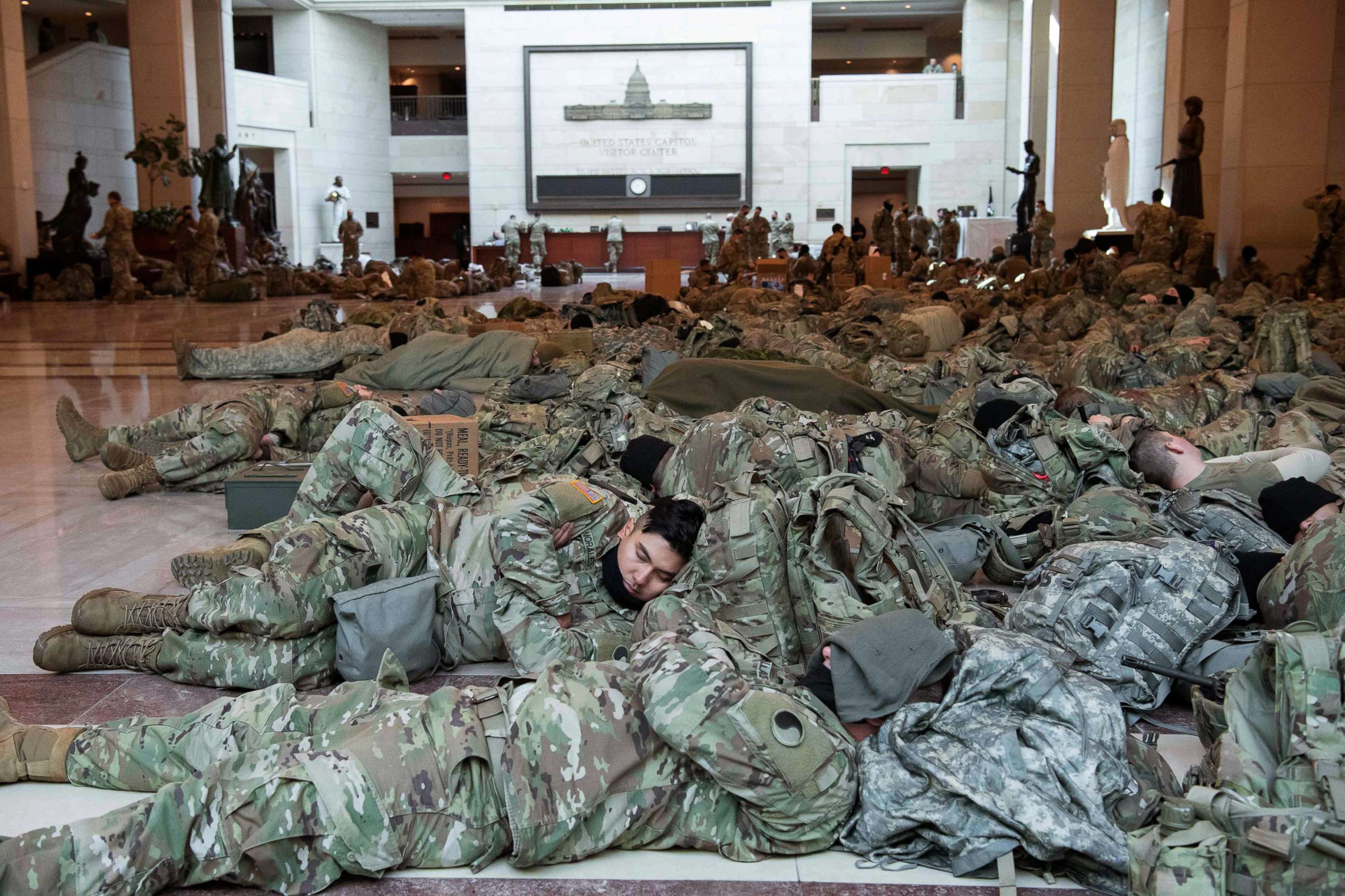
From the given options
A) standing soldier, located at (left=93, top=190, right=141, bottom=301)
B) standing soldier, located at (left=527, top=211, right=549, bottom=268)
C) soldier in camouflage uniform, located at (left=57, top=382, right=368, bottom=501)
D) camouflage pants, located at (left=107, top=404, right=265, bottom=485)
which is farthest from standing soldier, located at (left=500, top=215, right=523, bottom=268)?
camouflage pants, located at (left=107, top=404, right=265, bottom=485)

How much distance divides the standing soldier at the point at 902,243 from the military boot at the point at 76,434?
60.6 ft

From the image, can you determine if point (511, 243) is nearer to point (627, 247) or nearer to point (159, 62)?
point (627, 247)

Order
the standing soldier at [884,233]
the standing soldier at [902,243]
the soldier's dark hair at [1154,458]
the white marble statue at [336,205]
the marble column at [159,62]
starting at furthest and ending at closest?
1. the white marble statue at [336,205]
2. the standing soldier at [884,233]
3. the standing soldier at [902,243]
4. the marble column at [159,62]
5. the soldier's dark hair at [1154,458]

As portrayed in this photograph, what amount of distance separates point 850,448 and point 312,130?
105ft

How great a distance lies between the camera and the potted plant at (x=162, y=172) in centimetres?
2138

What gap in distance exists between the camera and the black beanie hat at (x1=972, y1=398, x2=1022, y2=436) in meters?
5.01

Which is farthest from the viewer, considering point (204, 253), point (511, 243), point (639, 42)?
point (639, 42)

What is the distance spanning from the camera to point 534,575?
3008 millimetres

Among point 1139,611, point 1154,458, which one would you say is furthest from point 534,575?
point 1154,458

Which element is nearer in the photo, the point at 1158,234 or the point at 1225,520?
the point at 1225,520

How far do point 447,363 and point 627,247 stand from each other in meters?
28.1

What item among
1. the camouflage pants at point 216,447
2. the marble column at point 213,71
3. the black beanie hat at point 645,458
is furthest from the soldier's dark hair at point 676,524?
the marble column at point 213,71

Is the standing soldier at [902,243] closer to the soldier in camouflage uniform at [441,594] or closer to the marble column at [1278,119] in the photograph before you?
the marble column at [1278,119]

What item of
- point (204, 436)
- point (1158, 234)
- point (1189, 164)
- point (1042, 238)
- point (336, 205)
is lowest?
point (204, 436)
